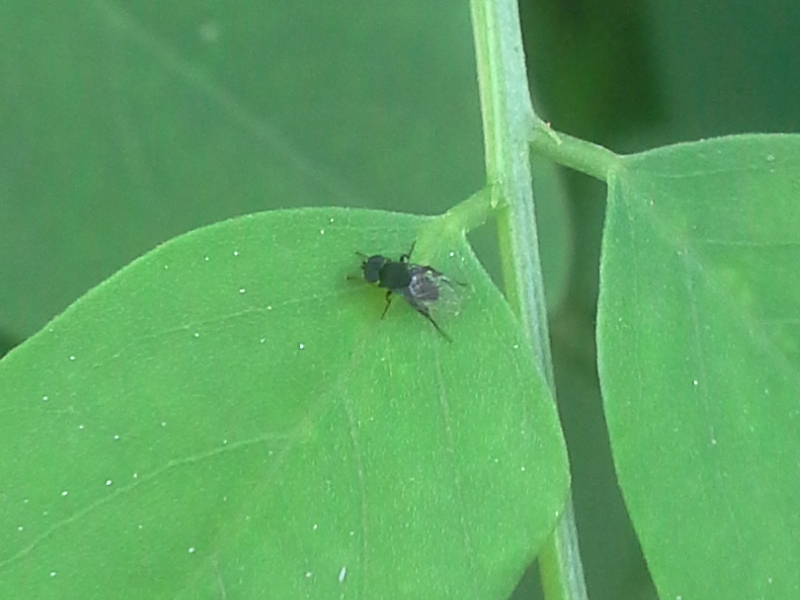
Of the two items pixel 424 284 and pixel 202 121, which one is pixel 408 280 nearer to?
pixel 424 284

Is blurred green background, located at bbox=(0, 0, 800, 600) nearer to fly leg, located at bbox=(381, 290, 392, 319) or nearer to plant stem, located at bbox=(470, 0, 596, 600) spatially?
plant stem, located at bbox=(470, 0, 596, 600)

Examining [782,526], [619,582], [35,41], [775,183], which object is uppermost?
[35,41]

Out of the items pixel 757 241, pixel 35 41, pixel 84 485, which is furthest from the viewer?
pixel 35 41

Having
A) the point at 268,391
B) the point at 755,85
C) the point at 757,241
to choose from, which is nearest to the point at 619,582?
the point at 755,85

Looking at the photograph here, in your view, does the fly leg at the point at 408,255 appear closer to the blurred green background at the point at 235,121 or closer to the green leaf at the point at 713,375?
the green leaf at the point at 713,375

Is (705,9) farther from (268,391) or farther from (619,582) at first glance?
(268,391)
